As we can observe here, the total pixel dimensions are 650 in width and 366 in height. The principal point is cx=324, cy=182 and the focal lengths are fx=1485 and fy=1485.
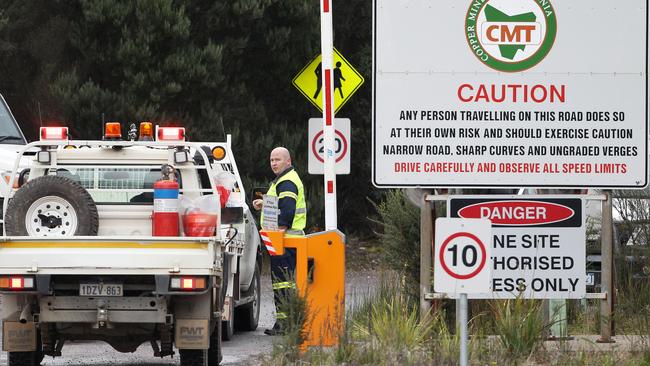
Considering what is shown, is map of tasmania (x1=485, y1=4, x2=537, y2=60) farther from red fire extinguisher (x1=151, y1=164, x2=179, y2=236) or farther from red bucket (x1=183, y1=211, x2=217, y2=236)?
red fire extinguisher (x1=151, y1=164, x2=179, y2=236)

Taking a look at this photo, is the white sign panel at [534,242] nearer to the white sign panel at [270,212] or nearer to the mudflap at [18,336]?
the white sign panel at [270,212]

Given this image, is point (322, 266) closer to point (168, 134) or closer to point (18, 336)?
point (168, 134)

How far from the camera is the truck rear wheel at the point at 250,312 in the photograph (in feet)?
50.3

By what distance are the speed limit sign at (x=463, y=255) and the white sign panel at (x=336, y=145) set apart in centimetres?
787

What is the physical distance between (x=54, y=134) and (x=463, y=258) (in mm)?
4598

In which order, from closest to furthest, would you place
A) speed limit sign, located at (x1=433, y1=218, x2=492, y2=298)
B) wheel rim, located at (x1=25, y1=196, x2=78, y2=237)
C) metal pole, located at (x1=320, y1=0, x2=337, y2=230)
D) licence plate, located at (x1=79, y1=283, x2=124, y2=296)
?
speed limit sign, located at (x1=433, y1=218, x2=492, y2=298) < licence plate, located at (x1=79, y1=283, x2=124, y2=296) < wheel rim, located at (x1=25, y1=196, x2=78, y2=237) < metal pole, located at (x1=320, y1=0, x2=337, y2=230)

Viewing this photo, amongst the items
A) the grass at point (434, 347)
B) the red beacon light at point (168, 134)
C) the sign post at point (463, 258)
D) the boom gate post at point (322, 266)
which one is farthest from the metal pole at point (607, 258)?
the red beacon light at point (168, 134)

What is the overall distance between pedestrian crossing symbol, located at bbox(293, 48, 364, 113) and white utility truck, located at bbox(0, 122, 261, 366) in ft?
18.1

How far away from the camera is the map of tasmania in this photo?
11.7 metres

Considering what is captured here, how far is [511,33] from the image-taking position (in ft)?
38.6

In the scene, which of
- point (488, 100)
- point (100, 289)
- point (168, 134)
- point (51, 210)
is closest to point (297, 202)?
point (168, 134)

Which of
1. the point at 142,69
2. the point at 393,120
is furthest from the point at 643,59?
the point at 142,69

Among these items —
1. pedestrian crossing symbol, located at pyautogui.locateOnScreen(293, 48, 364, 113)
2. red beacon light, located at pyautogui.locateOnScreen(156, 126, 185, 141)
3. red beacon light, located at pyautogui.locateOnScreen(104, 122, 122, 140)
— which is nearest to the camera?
red beacon light, located at pyautogui.locateOnScreen(156, 126, 185, 141)

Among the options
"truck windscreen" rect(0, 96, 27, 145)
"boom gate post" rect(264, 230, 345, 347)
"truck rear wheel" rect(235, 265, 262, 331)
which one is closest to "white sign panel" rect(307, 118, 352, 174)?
"truck rear wheel" rect(235, 265, 262, 331)
